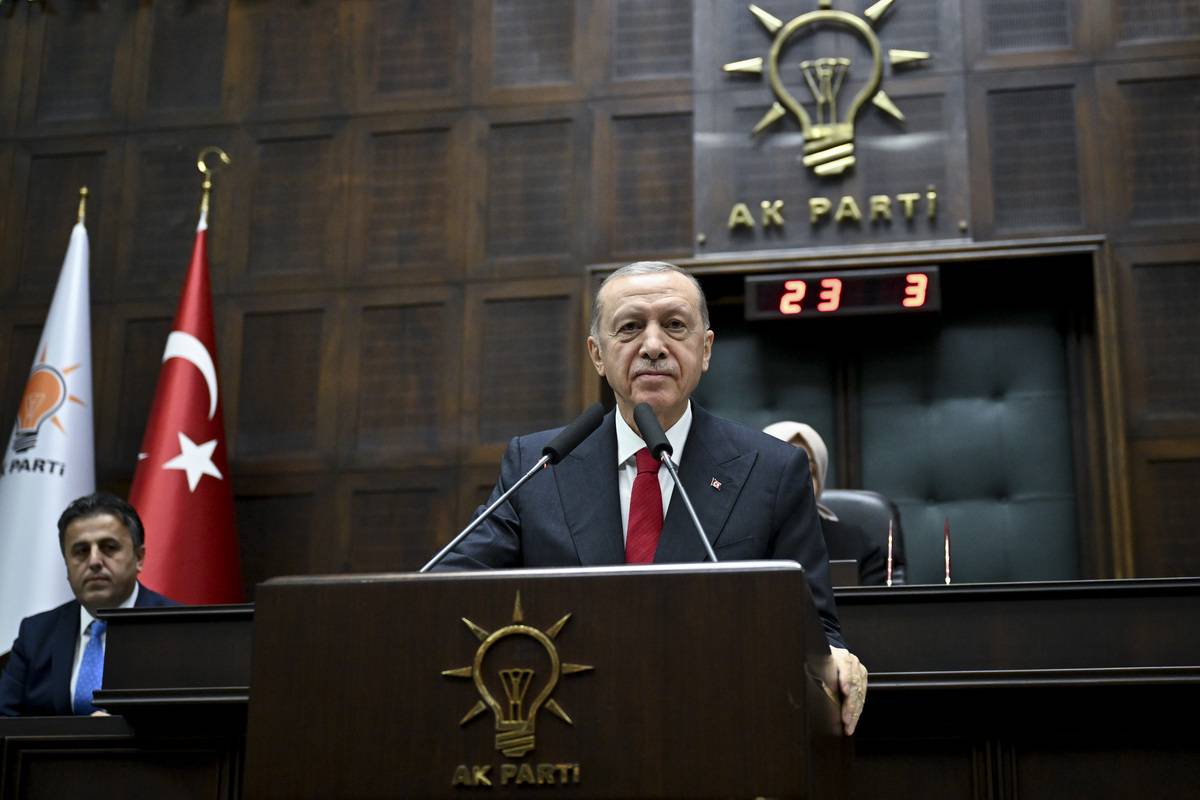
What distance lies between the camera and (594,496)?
2.46 metres

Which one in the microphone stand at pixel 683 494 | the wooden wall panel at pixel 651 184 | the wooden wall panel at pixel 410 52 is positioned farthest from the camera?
the wooden wall panel at pixel 410 52

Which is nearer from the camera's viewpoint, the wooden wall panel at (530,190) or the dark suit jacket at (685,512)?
the dark suit jacket at (685,512)

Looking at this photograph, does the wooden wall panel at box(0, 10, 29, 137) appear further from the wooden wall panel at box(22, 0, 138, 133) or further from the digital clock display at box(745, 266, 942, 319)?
the digital clock display at box(745, 266, 942, 319)

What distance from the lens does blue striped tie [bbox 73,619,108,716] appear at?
4367 mm

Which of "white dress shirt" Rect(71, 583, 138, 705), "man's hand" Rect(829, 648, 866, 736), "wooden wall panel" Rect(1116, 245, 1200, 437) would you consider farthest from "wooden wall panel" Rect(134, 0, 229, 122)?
"man's hand" Rect(829, 648, 866, 736)

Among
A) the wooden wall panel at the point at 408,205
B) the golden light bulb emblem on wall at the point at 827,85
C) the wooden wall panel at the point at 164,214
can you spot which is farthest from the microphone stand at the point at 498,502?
the wooden wall panel at the point at 164,214

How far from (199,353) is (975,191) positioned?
338cm

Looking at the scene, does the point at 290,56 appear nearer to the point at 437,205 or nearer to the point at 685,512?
the point at 437,205

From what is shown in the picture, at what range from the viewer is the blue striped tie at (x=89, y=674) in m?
4.37

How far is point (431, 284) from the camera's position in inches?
265

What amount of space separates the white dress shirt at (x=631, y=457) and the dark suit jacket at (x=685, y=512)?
0.01 m

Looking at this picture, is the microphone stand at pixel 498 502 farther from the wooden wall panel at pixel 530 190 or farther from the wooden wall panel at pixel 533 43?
the wooden wall panel at pixel 533 43

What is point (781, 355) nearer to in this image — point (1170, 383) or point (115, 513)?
point (1170, 383)

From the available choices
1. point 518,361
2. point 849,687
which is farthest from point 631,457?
point 518,361
